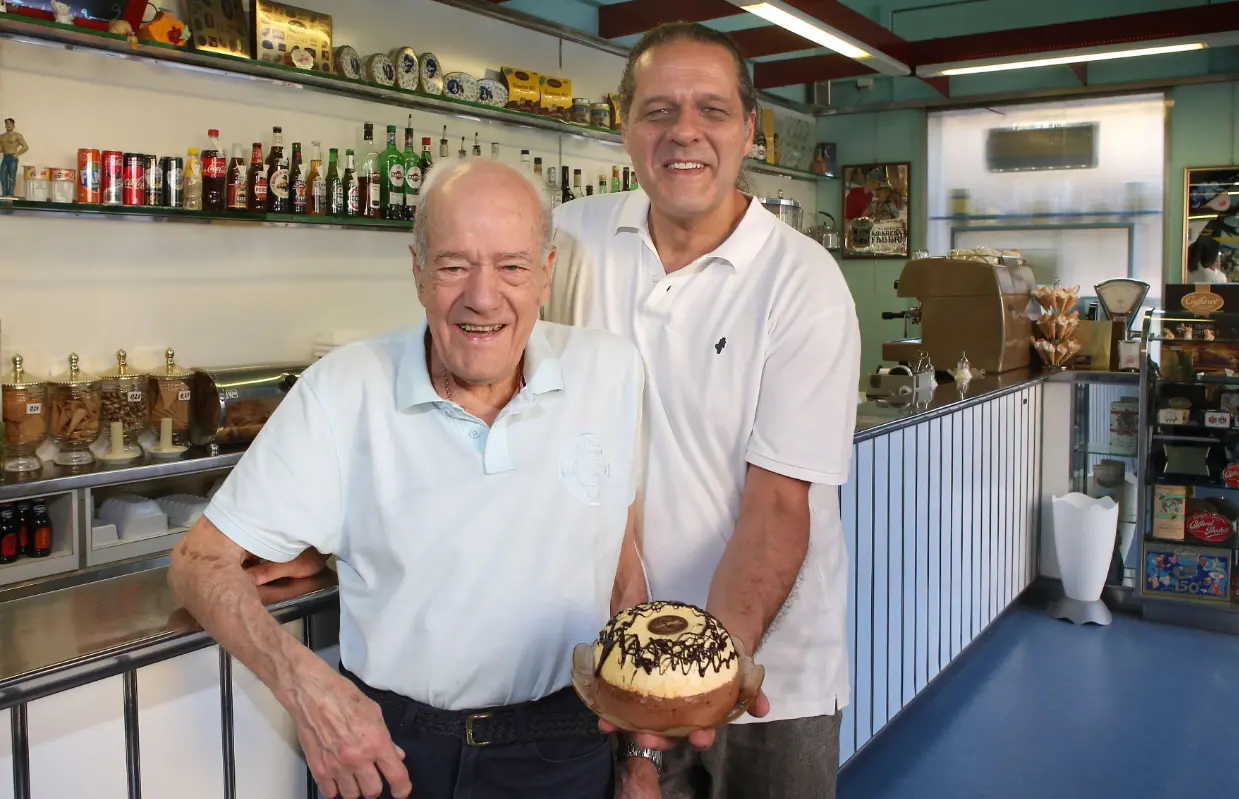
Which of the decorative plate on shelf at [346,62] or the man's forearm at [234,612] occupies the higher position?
the decorative plate on shelf at [346,62]

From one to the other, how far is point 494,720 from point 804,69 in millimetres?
6301

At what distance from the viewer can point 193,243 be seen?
3.79 meters

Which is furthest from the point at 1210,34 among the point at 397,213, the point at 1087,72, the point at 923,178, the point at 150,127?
the point at 150,127

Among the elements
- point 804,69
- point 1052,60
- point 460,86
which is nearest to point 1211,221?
point 1052,60

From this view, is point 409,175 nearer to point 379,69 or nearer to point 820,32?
point 379,69

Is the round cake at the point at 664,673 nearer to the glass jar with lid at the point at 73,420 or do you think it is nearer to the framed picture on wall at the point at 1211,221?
the glass jar with lid at the point at 73,420

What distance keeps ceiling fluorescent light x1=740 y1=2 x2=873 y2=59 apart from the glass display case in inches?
79.1

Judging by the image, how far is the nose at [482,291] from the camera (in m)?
1.35

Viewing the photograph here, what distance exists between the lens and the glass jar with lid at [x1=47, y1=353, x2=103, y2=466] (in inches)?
125

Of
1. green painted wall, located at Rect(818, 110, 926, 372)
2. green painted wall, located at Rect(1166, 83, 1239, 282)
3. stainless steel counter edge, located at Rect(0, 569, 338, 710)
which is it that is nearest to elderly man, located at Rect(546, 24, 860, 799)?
stainless steel counter edge, located at Rect(0, 569, 338, 710)

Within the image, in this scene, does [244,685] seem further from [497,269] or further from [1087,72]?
[1087,72]

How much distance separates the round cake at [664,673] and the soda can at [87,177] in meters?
2.76

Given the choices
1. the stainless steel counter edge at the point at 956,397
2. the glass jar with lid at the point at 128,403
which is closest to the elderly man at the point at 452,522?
the stainless steel counter edge at the point at 956,397

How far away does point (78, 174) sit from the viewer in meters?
3.33
